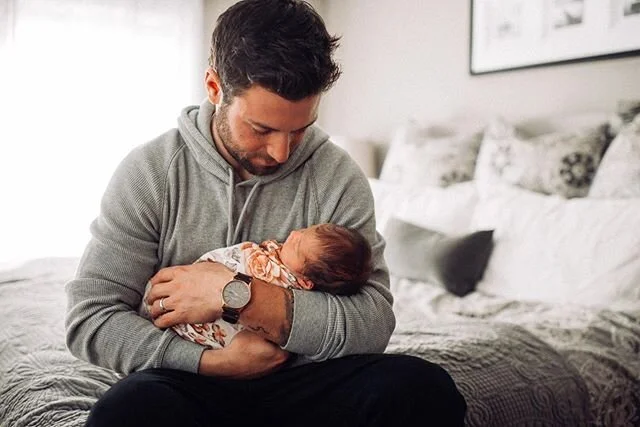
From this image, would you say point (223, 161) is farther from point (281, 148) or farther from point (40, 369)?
point (40, 369)

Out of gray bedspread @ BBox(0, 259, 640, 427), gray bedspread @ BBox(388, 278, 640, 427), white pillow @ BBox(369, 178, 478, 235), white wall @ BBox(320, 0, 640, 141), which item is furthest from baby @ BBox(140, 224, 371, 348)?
white wall @ BBox(320, 0, 640, 141)

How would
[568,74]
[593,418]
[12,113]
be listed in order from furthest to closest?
[12,113] < [568,74] < [593,418]

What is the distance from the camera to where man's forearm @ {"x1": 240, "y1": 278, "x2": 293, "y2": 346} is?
1138mm

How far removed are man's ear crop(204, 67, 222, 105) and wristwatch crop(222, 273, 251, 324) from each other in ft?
1.27

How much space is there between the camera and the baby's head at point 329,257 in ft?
3.97

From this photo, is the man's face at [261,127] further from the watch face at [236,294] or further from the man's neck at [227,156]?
the watch face at [236,294]

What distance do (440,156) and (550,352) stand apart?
131 cm

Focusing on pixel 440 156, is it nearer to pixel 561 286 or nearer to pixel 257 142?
pixel 561 286

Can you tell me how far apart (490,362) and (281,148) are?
70 cm

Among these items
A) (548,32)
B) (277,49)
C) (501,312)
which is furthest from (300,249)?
(548,32)

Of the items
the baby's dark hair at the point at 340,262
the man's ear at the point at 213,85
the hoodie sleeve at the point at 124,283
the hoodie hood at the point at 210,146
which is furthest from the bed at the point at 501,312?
the man's ear at the point at 213,85

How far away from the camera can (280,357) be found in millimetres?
1187

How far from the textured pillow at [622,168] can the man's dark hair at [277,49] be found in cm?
129

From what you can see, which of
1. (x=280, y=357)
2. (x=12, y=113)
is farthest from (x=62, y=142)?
(x=280, y=357)
